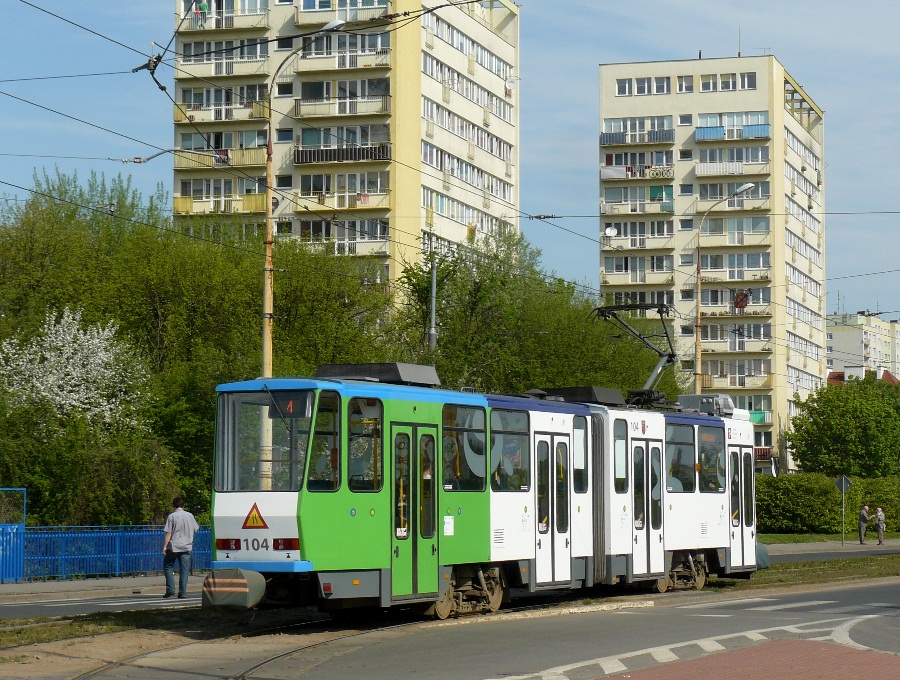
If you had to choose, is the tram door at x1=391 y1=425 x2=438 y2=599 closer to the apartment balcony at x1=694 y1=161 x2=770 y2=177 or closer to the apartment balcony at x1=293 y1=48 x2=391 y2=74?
the apartment balcony at x1=293 y1=48 x2=391 y2=74

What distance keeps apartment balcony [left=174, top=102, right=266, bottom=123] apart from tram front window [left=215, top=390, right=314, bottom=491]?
2175 inches

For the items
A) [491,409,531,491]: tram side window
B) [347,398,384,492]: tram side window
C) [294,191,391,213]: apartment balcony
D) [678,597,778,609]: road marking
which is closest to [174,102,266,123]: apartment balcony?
[294,191,391,213]: apartment balcony

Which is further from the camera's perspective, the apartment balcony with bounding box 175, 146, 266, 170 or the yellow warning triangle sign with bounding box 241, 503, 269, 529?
the apartment balcony with bounding box 175, 146, 266, 170

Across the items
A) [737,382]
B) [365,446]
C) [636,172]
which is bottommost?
[365,446]

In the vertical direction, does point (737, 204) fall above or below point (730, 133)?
below

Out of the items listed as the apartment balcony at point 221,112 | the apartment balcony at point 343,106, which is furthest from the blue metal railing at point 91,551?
the apartment balcony at point 221,112

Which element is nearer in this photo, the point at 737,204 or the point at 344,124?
the point at 344,124

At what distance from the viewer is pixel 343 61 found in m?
69.1

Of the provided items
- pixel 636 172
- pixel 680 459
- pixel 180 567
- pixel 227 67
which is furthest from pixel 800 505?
pixel 180 567

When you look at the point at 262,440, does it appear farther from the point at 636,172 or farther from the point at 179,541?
the point at 636,172

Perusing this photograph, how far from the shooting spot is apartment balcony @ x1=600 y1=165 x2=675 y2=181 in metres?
98.4

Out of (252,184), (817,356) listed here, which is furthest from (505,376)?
(817,356)

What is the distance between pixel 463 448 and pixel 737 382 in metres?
81.0

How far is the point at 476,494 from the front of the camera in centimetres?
1878
